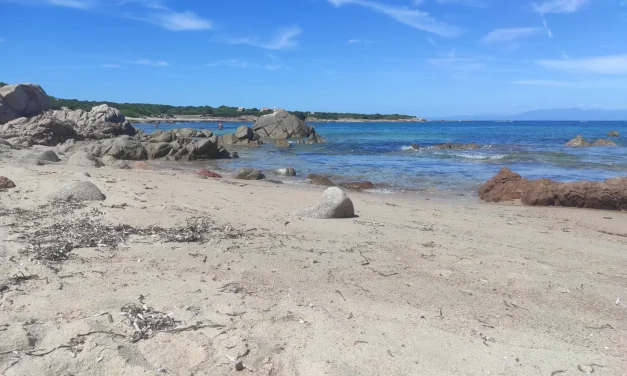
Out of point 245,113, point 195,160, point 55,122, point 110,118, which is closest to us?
point 195,160

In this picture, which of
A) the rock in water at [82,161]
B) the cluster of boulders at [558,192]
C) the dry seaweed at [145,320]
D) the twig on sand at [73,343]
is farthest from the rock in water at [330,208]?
the rock in water at [82,161]

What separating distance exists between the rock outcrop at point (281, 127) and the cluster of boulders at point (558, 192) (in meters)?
34.4

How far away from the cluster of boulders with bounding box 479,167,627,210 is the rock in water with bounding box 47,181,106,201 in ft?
28.9

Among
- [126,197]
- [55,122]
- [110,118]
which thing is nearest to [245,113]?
[110,118]

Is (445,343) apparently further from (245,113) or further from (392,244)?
(245,113)

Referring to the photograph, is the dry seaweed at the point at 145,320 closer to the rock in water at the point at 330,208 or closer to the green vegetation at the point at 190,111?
the rock in water at the point at 330,208

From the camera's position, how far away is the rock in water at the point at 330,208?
795 centimetres

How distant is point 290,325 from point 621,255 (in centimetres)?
495

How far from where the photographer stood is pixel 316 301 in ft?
13.8

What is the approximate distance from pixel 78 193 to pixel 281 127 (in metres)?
40.5

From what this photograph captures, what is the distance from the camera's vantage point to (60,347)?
10.7ft

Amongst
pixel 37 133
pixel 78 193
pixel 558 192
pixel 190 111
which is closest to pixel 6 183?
pixel 78 193

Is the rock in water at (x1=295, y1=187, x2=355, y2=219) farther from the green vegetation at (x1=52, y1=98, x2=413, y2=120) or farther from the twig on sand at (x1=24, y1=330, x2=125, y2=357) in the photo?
the green vegetation at (x1=52, y1=98, x2=413, y2=120)

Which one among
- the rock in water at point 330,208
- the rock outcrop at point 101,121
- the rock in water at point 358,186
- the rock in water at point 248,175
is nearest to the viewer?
the rock in water at point 330,208
